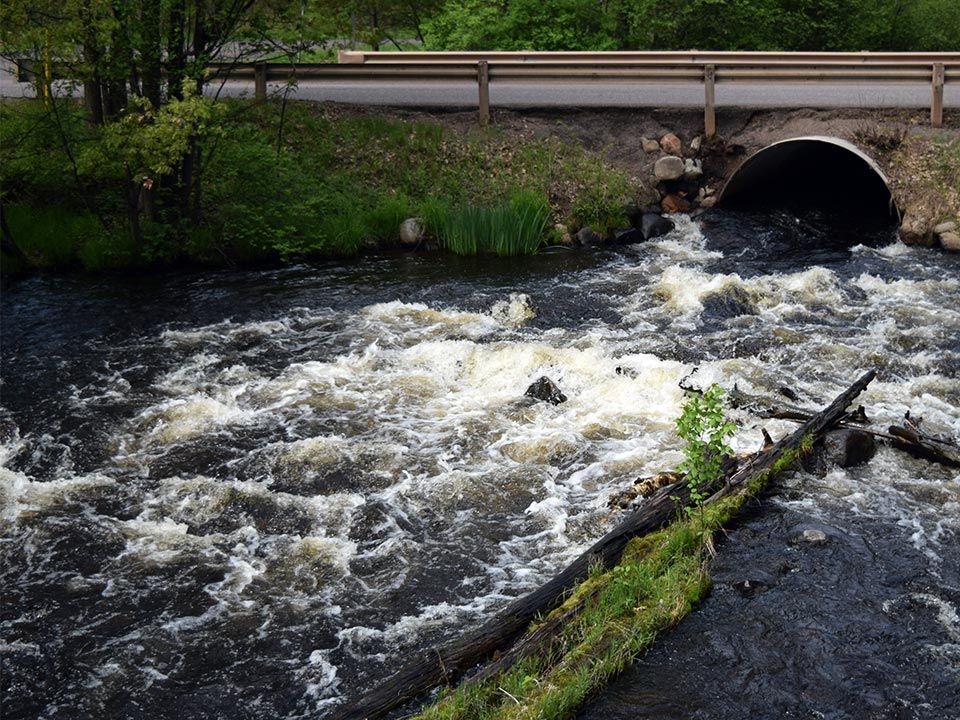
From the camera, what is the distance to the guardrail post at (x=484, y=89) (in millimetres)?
19453

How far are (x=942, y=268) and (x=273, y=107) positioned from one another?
39.4 ft

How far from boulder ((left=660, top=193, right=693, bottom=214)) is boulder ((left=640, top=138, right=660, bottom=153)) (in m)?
0.93

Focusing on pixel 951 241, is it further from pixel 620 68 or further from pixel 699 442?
pixel 699 442

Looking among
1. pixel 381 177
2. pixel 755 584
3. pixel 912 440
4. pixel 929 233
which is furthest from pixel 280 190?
pixel 755 584

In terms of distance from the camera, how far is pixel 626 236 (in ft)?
59.2

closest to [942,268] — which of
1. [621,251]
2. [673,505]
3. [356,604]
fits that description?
[621,251]

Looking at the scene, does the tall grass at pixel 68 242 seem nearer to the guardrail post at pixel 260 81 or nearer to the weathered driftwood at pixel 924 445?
the guardrail post at pixel 260 81

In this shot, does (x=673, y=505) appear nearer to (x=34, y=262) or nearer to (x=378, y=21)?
(x=34, y=262)

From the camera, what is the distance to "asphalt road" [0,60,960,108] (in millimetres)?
18703

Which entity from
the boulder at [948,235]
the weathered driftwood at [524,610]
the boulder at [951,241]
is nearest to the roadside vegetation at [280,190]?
the boulder at [948,235]

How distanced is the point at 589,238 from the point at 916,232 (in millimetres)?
5330

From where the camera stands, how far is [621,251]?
1767 centimetres

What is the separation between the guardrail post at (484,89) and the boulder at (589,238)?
10.4ft

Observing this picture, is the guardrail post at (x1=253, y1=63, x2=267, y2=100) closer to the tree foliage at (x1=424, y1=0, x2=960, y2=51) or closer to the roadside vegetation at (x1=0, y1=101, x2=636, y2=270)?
the roadside vegetation at (x1=0, y1=101, x2=636, y2=270)
